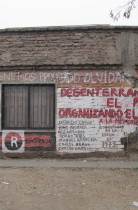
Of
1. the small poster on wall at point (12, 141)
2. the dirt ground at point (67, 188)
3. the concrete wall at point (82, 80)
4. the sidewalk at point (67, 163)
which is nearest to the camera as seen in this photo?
the dirt ground at point (67, 188)

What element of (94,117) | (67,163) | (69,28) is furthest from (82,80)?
(67,163)

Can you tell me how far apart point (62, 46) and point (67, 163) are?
3538 millimetres

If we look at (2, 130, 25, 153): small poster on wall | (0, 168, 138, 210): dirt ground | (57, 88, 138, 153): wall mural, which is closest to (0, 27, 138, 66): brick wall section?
(57, 88, 138, 153): wall mural

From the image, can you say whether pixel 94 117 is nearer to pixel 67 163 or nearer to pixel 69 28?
pixel 67 163

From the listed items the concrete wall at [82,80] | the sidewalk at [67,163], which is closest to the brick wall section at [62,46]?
the concrete wall at [82,80]

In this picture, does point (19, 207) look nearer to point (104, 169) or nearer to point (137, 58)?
point (104, 169)

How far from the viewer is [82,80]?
A: 31.2ft

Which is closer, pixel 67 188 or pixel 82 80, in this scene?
pixel 67 188

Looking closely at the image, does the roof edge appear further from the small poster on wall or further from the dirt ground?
the dirt ground

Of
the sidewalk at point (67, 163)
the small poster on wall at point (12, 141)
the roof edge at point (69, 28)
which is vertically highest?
the roof edge at point (69, 28)

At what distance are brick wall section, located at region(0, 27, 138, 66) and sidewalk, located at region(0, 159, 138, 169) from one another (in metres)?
2.95

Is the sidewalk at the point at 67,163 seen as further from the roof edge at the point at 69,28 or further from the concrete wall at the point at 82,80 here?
the roof edge at the point at 69,28

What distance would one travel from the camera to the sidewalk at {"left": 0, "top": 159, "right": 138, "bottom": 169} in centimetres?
872

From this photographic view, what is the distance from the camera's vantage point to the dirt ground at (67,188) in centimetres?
552
